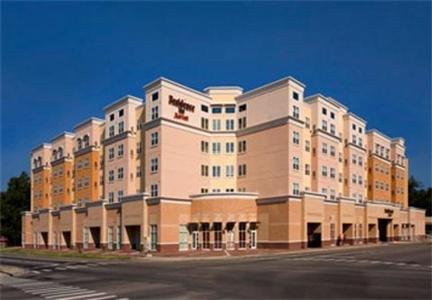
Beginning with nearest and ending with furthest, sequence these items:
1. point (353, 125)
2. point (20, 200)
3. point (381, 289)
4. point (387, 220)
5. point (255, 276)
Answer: point (381, 289), point (255, 276), point (353, 125), point (387, 220), point (20, 200)

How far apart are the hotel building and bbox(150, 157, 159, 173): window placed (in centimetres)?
Result: 17

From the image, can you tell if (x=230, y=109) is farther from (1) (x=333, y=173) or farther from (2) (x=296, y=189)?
(1) (x=333, y=173)

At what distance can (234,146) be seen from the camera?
227ft

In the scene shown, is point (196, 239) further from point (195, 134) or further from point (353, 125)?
point (353, 125)

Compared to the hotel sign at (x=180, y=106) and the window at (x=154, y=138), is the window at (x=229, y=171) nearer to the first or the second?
the hotel sign at (x=180, y=106)

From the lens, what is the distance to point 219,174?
6844 centimetres

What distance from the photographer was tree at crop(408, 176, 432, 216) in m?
137

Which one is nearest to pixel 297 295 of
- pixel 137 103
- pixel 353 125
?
pixel 137 103

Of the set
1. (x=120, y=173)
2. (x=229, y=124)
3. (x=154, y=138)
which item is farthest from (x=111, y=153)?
(x=229, y=124)

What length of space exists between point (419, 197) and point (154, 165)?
330 feet

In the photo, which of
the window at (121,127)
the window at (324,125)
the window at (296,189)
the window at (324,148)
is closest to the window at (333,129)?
the window at (324,125)

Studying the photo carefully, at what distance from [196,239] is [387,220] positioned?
4360 cm

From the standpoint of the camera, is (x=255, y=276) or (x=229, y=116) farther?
(x=229, y=116)

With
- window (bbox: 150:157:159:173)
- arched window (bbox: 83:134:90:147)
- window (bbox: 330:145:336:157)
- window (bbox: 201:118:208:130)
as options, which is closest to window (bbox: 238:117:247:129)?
window (bbox: 201:118:208:130)
